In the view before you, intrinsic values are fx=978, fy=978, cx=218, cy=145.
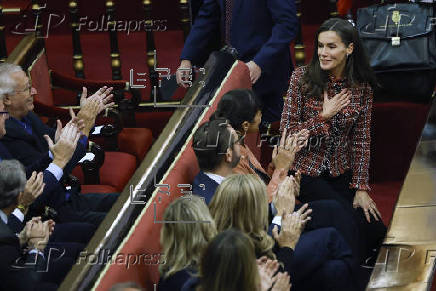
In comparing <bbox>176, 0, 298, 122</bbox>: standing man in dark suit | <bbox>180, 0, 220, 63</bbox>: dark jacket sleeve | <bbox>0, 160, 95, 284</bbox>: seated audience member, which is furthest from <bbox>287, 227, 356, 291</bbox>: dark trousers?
<bbox>180, 0, 220, 63</bbox>: dark jacket sleeve

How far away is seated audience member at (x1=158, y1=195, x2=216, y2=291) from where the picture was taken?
102 inches

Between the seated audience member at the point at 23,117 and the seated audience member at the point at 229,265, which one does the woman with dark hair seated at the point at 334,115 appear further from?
Answer: the seated audience member at the point at 229,265

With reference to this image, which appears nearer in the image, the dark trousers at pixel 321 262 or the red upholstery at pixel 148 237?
the red upholstery at pixel 148 237

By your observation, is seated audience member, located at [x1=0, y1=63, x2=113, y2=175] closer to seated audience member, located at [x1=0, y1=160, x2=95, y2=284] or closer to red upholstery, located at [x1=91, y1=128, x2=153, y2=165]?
seated audience member, located at [x1=0, y1=160, x2=95, y2=284]

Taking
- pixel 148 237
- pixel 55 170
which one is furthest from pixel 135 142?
pixel 148 237

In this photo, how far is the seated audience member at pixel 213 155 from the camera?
3018 mm

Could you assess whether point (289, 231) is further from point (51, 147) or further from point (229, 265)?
point (51, 147)

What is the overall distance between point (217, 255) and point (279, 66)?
1.97 meters

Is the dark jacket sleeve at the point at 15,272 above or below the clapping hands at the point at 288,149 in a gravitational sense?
below

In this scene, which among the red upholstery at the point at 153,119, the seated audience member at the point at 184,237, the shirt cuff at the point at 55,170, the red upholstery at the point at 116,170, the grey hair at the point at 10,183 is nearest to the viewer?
the seated audience member at the point at 184,237

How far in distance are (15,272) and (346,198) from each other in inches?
54.2

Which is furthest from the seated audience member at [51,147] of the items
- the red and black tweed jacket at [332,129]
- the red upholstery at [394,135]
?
the red upholstery at [394,135]

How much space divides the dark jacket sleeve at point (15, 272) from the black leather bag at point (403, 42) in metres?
1.88

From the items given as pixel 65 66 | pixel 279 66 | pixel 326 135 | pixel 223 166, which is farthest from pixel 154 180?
pixel 65 66
